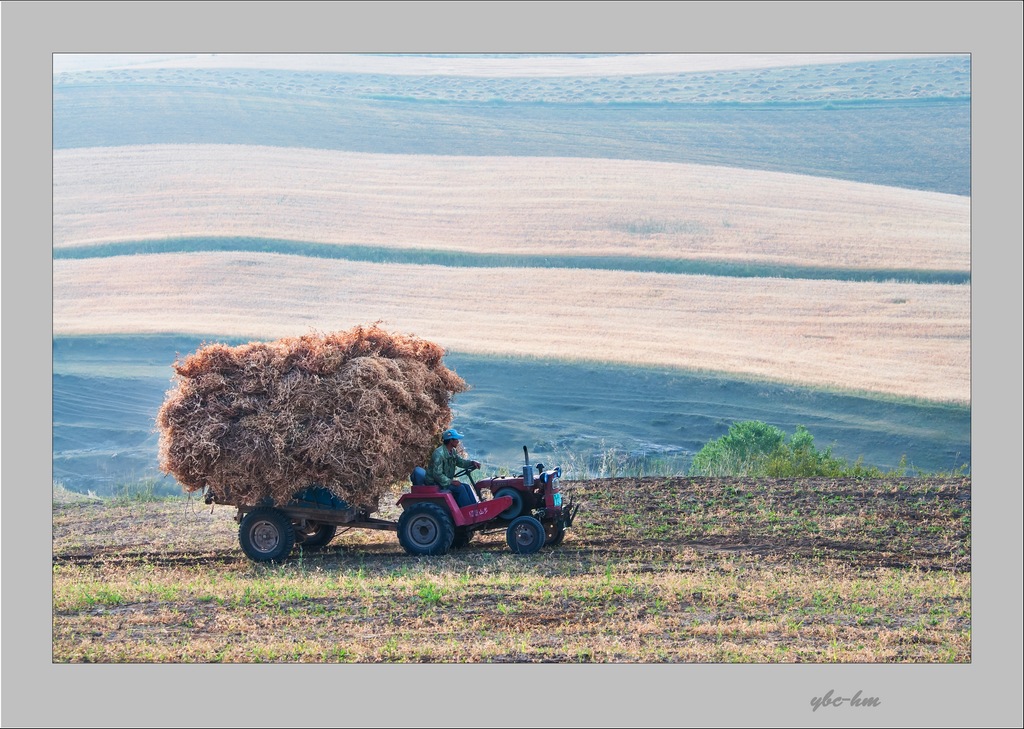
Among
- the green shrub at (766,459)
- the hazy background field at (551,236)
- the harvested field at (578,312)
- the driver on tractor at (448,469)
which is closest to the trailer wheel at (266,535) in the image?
the driver on tractor at (448,469)

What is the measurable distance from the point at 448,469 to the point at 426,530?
2.92 feet

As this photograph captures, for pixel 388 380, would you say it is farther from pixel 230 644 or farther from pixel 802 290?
pixel 802 290

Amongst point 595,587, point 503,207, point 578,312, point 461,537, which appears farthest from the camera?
point 503,207

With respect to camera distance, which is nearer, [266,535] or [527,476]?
[527,476]

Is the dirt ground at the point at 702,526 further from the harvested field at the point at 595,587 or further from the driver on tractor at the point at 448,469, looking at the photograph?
the driver on tractor at the point at 448,469

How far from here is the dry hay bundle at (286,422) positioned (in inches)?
585

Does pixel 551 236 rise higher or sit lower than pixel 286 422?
higher

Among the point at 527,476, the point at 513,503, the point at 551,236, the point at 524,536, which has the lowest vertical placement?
the point at 524,536

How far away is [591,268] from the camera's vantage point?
39656mm

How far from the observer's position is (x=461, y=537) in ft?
53.1

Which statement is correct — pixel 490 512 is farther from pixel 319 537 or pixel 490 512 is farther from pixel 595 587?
pixel 319 537

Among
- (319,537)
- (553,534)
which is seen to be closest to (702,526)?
(553,534)

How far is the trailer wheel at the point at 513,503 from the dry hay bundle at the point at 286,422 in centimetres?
145

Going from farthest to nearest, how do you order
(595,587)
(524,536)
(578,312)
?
(578,312)
(524,536)
(595,587)
